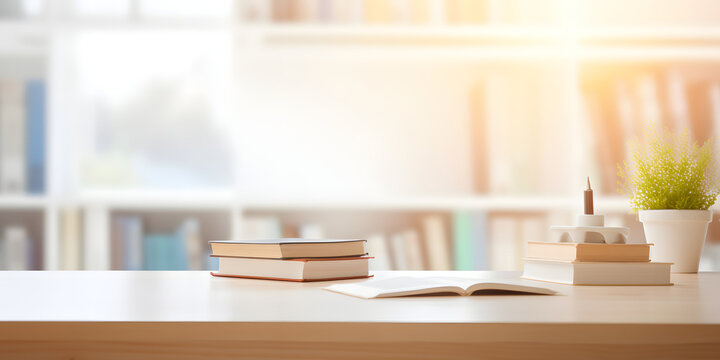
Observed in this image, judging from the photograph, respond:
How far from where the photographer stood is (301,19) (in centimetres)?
235

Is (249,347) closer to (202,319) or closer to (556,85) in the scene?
(202,319)

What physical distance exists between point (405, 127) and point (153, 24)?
37.0 inches

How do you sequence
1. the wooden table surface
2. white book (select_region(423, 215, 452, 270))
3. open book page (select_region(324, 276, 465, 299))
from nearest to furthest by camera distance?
1. the wooden table surface
2. open book page (select_region(324, 276, 465, 299))
3. white book (select_region(423, 215, 452, 270))

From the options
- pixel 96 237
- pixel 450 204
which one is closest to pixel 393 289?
pixel 450 204

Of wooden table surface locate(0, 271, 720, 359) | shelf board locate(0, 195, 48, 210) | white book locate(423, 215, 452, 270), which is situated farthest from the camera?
white book locate(423, 215, 452, 270)

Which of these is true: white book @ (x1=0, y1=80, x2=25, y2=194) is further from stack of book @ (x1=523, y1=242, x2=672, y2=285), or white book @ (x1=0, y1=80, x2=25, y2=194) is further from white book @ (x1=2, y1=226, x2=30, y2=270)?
stack of book @ (x1=523, y1=242, x2=672, y2=285)

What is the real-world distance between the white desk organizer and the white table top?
0.31 ft

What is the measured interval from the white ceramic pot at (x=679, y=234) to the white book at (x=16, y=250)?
1912mm

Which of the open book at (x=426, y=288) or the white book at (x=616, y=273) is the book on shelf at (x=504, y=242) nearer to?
the white book at (x=616, y=273)

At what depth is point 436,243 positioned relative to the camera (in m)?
2.38

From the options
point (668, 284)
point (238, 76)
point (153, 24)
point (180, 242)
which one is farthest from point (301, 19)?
point (668, 284)

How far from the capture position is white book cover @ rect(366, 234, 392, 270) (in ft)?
7.78

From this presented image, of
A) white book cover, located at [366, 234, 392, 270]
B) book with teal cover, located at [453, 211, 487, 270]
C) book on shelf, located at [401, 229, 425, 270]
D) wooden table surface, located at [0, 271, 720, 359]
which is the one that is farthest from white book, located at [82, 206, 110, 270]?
wooden table surface, located at [0, 271, 720, 359]

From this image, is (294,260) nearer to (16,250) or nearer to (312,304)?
(312,304)
